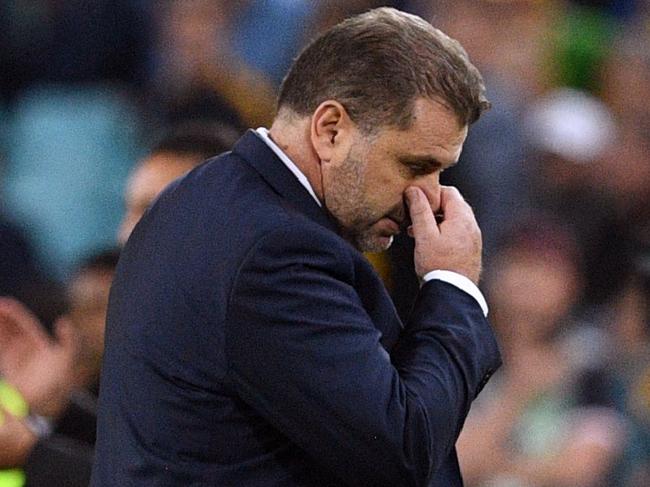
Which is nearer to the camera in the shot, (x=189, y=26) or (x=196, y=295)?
(x=196, y=295)

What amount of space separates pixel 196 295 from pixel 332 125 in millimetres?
300

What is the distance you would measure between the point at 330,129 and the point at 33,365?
4.28 ft

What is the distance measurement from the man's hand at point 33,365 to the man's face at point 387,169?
1173 millimetres

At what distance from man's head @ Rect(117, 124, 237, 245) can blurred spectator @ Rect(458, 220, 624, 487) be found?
1.38 metres

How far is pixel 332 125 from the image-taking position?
2.26 meters

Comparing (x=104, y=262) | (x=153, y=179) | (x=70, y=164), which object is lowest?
(x=70, y=164)

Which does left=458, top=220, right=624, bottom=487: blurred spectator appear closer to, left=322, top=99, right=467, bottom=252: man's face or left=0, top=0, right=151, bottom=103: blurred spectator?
left=322, top=99, right=467, bottom=252: man's face

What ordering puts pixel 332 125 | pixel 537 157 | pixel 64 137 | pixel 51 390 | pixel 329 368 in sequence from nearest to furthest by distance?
pixel 329 368 → pixel 332 125 → pixel 51 390 → pixel 537 157 → pixel 64 137

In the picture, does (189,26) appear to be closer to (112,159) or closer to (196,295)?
(112,159)

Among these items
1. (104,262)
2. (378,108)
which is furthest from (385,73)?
(104,262)

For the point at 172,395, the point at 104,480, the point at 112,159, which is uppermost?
the point at 172,395

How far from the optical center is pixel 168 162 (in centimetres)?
336

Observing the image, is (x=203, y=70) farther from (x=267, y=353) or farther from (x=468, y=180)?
(x=267, y=353)

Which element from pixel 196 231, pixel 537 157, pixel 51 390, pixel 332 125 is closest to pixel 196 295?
pixel 196 231
